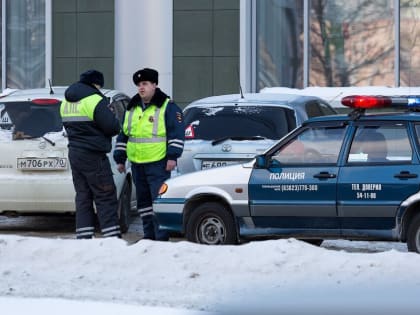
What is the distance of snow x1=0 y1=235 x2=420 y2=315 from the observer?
6.47m

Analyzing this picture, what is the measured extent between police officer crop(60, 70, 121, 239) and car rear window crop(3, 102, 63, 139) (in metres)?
1.68

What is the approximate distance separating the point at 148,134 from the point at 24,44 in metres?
10.3

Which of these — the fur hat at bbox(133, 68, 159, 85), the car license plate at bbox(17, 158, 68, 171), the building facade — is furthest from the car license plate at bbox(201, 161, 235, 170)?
the building facade

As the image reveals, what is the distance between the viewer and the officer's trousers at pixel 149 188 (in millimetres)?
10125

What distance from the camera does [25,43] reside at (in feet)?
65.2

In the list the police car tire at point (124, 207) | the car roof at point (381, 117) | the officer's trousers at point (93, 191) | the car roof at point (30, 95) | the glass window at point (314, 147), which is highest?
the car roof at point (30, 95)

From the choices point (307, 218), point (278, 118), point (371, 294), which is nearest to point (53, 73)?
point (278, 118)

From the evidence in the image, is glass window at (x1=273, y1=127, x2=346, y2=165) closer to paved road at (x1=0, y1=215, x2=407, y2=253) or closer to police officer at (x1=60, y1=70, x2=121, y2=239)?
paved road at (x1=0, y1=215, x2=407, y2=253)

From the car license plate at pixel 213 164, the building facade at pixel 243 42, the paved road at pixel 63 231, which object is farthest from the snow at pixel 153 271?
the building facade at pixel 243 42

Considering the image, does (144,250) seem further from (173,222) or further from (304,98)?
(304,98)

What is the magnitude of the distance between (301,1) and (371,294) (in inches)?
614

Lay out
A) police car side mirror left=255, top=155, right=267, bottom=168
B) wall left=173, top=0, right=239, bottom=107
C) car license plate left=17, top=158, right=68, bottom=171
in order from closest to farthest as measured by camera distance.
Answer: police car side mirror left=255, top=155, right=267, bottom=168 < car license plate left=17, top=158, right=68, bottom=171 < wall left=173, top=0, right=239, bottom=107

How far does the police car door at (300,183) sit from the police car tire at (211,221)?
0.27 m

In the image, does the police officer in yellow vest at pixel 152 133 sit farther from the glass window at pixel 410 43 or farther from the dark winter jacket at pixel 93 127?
the glass window at pixel 410 43
